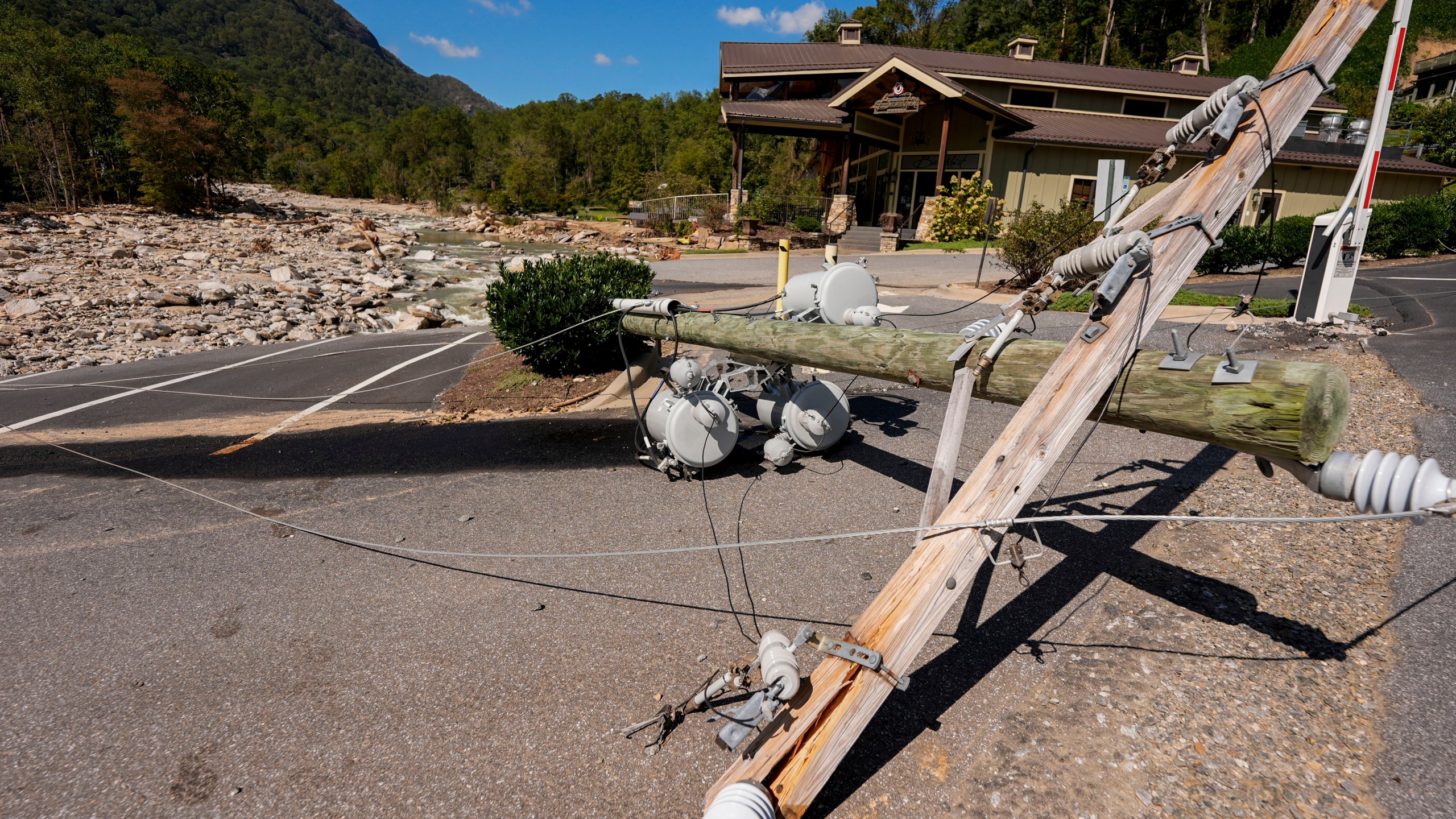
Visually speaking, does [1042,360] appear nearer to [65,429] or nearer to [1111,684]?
[1111,684]

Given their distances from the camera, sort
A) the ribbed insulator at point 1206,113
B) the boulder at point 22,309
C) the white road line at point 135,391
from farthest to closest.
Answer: the boulder at point 22,309 < the white road line at point 135,391 < the ribbed insulator at point 1206,113

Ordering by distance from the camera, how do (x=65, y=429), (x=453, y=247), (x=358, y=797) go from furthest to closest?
(x=453, y=247) → (x=65, y=429) → (x=358, y=797)

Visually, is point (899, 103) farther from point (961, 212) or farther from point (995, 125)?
point (961, 212)

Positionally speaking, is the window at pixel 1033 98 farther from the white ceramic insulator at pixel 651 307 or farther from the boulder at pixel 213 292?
the boulder at pixel 213 292

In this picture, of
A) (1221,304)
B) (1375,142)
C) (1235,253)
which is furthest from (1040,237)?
(1235,253)

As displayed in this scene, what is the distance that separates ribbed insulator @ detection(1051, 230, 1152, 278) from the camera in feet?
10.9

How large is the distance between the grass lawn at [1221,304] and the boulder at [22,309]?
22.5 m

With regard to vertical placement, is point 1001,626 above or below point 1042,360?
below

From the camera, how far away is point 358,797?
306 centimetres

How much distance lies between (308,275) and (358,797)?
80.9 ft

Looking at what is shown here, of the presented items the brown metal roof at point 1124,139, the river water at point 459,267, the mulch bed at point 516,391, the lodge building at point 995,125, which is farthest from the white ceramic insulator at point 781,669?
the brown metal roof at point 1124,139

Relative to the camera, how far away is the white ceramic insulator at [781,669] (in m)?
2.65

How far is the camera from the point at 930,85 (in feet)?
85.4

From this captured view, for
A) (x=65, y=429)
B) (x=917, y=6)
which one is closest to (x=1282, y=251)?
(x=65, y=429)
